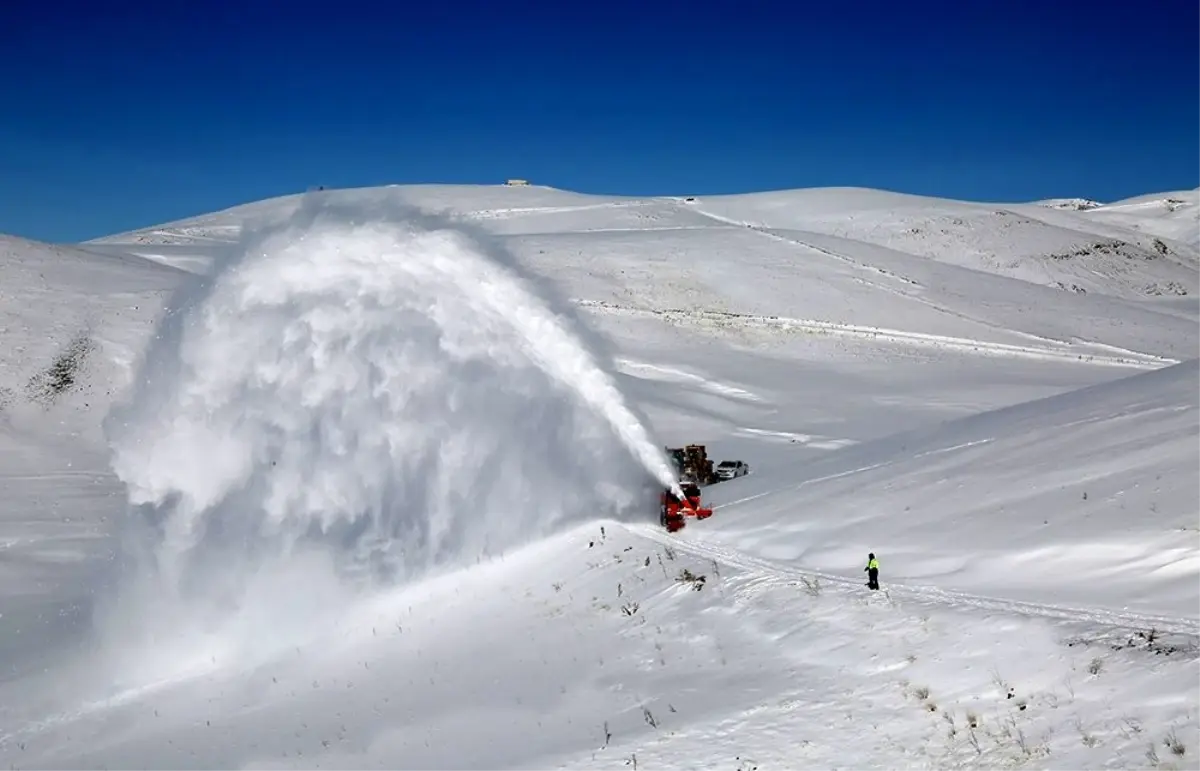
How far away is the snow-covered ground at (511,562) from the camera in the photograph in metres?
12.4

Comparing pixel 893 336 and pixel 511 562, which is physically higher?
pixel 893 336

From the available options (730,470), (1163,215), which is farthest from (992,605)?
(1163,215)

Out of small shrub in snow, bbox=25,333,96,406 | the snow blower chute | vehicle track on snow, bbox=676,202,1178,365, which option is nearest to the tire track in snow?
vehicle track on snow, bbox=676,202,1178,365

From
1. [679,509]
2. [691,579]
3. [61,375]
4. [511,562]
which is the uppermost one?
[61,375]

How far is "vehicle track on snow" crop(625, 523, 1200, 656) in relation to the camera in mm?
11836

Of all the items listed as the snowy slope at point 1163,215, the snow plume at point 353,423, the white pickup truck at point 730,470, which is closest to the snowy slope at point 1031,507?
the white pickup truck at point 730,470

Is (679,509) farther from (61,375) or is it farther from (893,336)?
(893,336)

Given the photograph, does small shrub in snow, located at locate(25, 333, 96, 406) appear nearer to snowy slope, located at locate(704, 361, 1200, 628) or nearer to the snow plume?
the snow plume

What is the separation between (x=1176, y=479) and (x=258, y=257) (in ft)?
66.8

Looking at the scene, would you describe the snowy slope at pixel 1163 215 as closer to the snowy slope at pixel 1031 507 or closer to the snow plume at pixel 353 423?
the snowy slope at pixel 1031 507

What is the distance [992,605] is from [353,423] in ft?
48.8

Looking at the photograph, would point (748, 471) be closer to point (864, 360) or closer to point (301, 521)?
point (301, 521)

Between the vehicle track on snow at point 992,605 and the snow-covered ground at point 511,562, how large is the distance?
Result: 8 centimetres

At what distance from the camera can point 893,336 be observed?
221 ft
